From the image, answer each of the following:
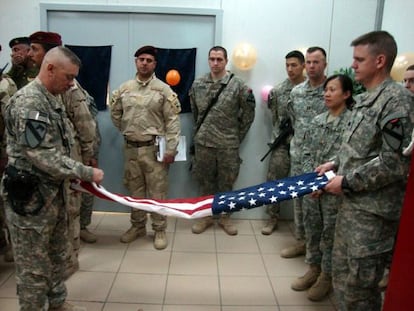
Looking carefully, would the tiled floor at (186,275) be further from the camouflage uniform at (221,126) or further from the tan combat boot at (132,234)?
the camouflage uniform at (221,126)

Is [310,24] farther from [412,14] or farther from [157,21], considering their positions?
[157,21]

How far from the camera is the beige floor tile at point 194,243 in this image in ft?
11.5

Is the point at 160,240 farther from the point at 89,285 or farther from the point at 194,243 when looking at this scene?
the point at 89,285

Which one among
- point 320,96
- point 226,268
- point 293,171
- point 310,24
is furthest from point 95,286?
point 310,24

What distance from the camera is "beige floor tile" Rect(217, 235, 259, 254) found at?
3.51 metres

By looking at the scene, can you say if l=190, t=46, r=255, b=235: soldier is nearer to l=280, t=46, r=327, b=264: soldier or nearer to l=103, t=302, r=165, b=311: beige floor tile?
l=280, t=46, r=327, b=264: soldier

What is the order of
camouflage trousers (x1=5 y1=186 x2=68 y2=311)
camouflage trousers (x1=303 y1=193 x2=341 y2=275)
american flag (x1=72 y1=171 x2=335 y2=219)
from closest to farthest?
camouflage trousers (x1=5 y1=186 x2=68 y2=311) < american flag (x1=72 y1=171 x2=335 y2=219) < camouflage trousers (x1=303 y1=193 x2=341 y2=275)

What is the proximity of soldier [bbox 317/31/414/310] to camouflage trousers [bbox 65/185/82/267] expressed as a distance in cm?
183

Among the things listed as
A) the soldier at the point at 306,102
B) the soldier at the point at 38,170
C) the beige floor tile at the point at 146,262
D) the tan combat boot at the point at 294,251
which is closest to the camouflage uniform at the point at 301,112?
the soldier at the point at 306,102

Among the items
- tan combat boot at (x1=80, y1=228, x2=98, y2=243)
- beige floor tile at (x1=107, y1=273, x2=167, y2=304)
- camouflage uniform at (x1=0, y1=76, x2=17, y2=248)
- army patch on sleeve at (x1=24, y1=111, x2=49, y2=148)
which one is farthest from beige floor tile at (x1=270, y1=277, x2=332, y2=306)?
camouflage uniform at (x1=0, y1=76, x2=17, y2=248)

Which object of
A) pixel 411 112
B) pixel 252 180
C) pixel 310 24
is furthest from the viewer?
pixel 252 180

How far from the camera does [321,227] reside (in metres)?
2.77

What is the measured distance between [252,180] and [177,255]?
128 centimetres

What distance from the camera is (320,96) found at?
3.08 meters
